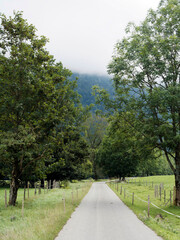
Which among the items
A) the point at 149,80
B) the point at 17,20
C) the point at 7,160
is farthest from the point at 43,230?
the point at 149,80

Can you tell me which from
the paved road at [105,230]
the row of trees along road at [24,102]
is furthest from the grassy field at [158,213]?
the row of trees along road at [24,102]

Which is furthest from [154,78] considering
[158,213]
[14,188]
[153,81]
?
[14,188]

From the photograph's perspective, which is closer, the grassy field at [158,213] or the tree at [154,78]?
the grassy field at [158,213]

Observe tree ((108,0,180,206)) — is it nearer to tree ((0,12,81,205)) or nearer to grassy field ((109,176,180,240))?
grassy field ((109,176,180,240))

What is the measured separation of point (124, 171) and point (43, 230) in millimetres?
60752

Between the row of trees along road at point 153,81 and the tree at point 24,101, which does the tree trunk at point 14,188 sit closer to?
the tree at point 24,101

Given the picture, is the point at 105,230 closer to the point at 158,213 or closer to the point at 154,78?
the point at 158,213

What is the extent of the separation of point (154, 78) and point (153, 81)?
0.31 m

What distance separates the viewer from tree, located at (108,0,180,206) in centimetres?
2025

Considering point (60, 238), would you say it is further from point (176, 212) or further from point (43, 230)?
point (176, 212)

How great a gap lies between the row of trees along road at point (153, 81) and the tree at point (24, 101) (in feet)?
21.5

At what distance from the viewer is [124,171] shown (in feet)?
226

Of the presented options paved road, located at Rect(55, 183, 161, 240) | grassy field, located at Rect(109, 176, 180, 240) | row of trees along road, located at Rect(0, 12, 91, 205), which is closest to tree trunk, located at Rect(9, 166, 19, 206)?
row of trees along road, located at Rect(0, 12, 91, 205)

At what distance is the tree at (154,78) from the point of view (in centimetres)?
2025
